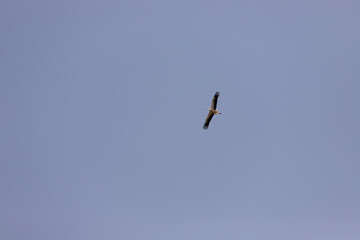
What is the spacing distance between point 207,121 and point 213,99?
4963 millimetres

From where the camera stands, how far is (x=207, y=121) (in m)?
98.8

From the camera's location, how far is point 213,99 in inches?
3752
